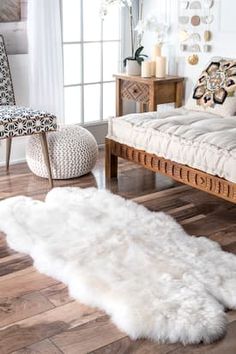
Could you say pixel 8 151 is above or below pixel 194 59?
below

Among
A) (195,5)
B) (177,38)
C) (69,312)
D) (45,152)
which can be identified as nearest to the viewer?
(69,312)

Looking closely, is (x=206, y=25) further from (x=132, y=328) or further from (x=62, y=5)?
(x=132, y=328)

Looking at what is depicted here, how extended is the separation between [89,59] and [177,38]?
2.56 feet

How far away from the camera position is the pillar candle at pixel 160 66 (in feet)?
14.0

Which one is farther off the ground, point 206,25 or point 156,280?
point 206,25

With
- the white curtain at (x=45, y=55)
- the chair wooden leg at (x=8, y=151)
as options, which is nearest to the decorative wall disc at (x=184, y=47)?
the white curtain at (x=45, y=55)

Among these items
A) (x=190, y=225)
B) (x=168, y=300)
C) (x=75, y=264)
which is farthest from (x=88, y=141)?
(x=168, y=300)

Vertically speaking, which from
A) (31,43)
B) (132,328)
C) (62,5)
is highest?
(62,5)

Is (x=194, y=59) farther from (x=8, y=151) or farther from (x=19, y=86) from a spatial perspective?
(x=8, y=151)

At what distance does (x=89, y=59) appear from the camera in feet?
15.2

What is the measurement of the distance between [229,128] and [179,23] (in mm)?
1530

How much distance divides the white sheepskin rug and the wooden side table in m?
1.22

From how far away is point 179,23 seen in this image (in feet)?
14.6

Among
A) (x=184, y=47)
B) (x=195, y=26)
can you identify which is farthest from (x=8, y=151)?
(x=195, y=26)
